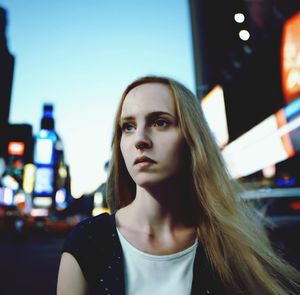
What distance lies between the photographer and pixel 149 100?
51.6 inches

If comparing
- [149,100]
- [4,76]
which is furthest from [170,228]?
[4,76]

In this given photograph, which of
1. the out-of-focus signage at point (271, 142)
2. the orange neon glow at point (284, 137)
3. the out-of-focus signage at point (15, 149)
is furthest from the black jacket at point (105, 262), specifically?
the out-of-focus signage at point (15, 149)

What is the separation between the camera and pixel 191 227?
138cm

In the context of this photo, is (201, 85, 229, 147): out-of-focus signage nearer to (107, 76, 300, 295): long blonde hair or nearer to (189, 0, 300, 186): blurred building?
(189, 0, 300, 186): blurred building

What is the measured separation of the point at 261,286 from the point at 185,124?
0.71m

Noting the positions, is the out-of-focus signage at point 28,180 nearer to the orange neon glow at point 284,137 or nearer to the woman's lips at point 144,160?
the orange neon glow at point 284,137

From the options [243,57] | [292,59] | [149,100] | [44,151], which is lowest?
[44,151]

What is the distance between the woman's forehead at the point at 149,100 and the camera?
129 centimetres

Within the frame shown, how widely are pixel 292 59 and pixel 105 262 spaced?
8.83 metres

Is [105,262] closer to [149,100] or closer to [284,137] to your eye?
[149,100]

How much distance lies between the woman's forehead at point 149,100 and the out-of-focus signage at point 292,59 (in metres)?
7.90

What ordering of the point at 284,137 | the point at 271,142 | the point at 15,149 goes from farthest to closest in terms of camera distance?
the point at 15,149, the point at 271,142, the point at 284,137

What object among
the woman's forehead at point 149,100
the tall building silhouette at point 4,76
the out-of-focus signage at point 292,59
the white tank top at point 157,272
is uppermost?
the tall building silhouette at point 4,76

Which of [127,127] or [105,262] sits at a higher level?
[127,127]
